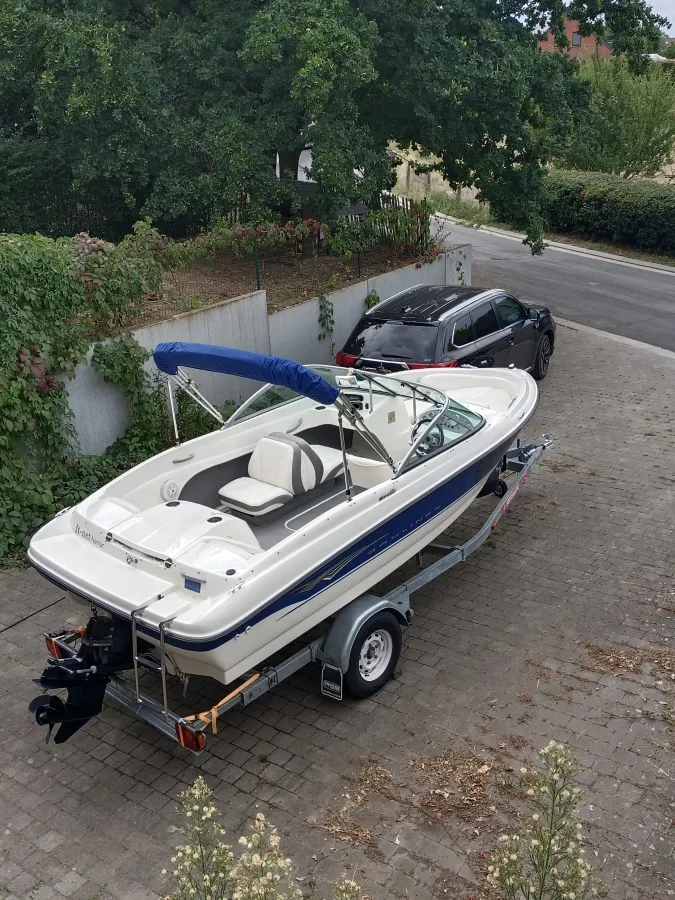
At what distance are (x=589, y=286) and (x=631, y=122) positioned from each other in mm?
10177

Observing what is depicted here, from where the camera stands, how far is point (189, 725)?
4.89 meters

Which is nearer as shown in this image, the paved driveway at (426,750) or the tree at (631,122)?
the paved driveway at (426,750)

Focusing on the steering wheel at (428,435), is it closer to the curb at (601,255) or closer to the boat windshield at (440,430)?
the boat windshield at (440,430)

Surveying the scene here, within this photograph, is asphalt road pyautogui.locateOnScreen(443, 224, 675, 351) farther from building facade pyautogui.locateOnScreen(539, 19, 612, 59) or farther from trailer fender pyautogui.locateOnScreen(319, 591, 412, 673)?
trailer fender pyautogui.locateOnScreen(319, 591, 412, 673)

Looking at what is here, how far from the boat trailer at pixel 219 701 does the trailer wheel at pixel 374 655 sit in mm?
60

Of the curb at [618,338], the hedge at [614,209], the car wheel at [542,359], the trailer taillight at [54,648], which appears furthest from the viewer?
the hedge at [614,209]

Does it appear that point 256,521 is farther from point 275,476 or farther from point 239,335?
point 239,335

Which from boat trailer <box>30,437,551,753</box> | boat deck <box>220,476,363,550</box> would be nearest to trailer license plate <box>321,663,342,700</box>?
boat trailer <box>30,437,551,753</box>

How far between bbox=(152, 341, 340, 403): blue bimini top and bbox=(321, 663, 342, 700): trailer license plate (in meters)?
1.82

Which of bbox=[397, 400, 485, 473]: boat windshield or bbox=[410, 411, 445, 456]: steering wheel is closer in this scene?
bbox=[397, 400, 485, 473]: boat windshield

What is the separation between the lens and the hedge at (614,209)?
2245 centimetres

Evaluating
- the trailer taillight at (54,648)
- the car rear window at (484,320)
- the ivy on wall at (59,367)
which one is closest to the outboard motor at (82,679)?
the trailer taillight at (54,648)

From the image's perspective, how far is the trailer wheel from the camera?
19.0 ft

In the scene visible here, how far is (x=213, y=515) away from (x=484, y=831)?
2681 millimetres
